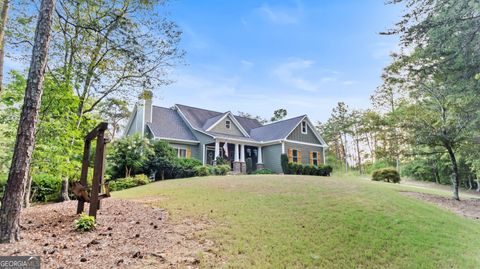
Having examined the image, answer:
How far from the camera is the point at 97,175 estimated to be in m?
5.33

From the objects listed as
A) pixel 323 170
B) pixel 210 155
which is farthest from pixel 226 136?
pixel 323 170

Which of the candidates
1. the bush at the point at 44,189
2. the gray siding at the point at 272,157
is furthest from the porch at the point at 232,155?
the bush at the point at 44,189

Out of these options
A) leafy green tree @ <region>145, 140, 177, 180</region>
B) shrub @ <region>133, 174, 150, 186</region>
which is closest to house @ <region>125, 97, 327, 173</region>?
leafy green tree @ <region>145, 140, 177, 180</region>

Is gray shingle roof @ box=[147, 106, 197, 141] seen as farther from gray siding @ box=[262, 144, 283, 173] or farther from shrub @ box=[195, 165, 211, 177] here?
gray siding @ box=[262, 144, 283, 173]

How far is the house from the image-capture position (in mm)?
20234

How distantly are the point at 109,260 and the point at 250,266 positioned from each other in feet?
6.53

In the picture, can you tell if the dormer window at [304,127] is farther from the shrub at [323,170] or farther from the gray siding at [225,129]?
the gray siding at [225,129]

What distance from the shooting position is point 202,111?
2552 centimetres

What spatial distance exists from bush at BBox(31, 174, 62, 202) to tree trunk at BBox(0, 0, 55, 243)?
677 cm

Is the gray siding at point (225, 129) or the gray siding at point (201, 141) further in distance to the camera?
the gray siding at point (225, 129)

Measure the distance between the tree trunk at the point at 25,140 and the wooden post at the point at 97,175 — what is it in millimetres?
1205

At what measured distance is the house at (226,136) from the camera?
66.4 feet

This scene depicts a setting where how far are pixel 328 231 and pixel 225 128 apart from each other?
17.5 metres

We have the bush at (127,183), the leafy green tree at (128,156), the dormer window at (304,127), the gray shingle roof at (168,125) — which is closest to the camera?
the bush at (127,183)
